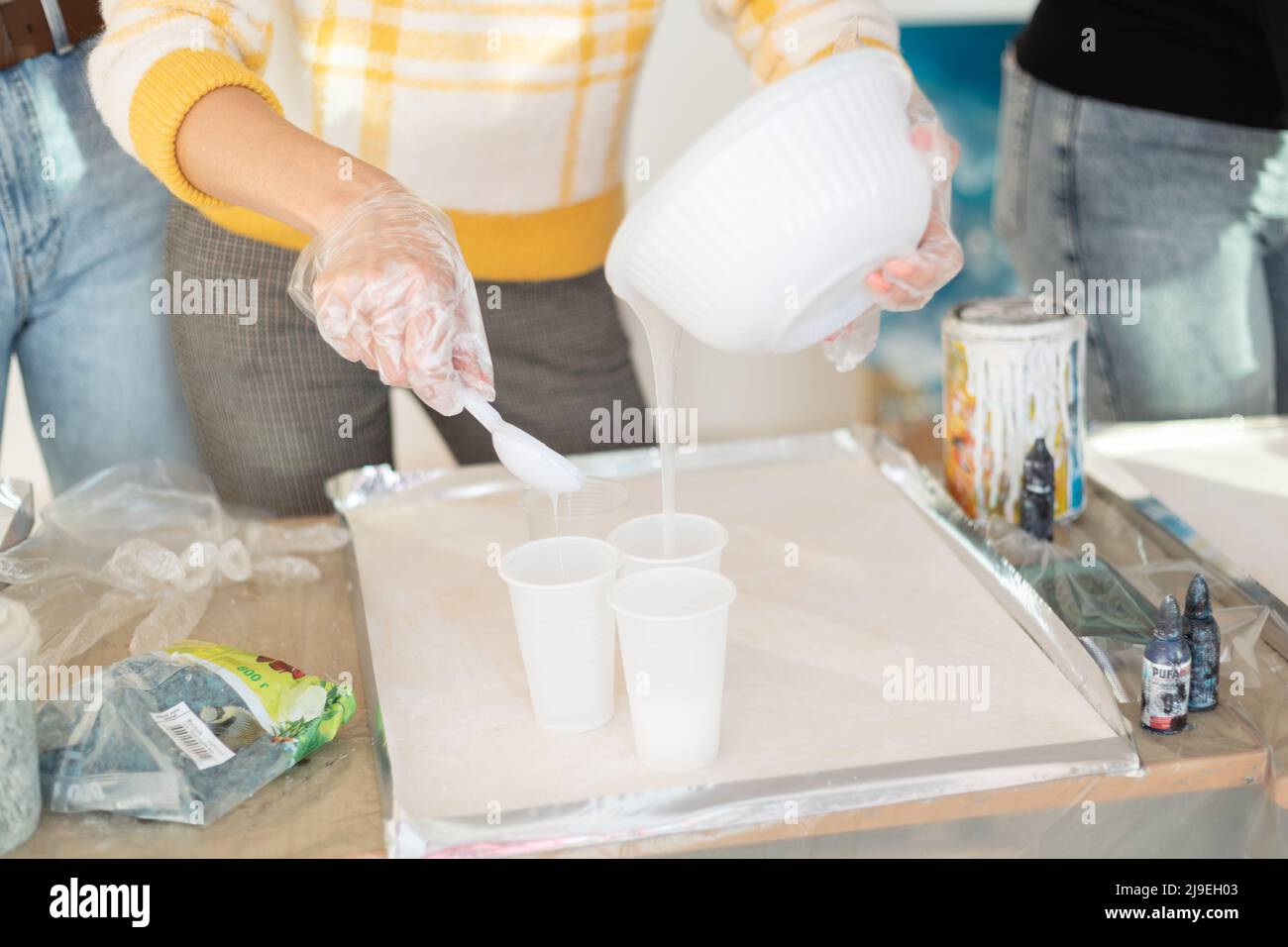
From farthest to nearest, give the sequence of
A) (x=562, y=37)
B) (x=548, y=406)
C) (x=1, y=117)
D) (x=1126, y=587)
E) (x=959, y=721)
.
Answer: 1. (x=548, y=406)
2. (x=1, y=117)
3. (x=562, y=37)
4. (x=1126, y=587)
5. (x=959, y=721)

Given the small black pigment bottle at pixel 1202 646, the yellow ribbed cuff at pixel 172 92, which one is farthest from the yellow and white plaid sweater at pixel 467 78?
the small black pigment bottle at pixel 1202 646

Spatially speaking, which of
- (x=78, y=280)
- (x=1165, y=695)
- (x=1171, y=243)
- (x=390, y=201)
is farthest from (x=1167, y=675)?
(x=78, y=280)

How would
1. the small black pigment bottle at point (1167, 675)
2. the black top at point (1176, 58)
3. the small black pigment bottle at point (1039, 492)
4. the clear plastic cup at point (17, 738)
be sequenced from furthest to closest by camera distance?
the black top at point (1176, 58) → the small black pigment bottle at point (1039, 492) → the small black pigment bottle at point (1167, 675) → the clear plastic cup at point (17, 738)

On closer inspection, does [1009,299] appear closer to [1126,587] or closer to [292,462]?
[1126,587]

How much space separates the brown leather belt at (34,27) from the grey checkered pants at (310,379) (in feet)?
0.73

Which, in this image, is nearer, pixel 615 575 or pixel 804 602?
pixel 615 575

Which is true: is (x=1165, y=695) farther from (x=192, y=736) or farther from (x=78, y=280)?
(x=78, y=280)

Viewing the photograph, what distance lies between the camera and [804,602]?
1176mm

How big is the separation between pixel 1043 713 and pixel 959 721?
0.07 meters

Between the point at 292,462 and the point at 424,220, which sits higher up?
the point at 424,220

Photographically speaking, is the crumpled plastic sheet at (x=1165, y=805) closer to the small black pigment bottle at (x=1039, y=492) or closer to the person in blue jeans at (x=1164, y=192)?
the small black pigment bottle at (x=1039, y=492)

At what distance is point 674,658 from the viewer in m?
0.86

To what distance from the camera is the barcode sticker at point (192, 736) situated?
0.92 m
